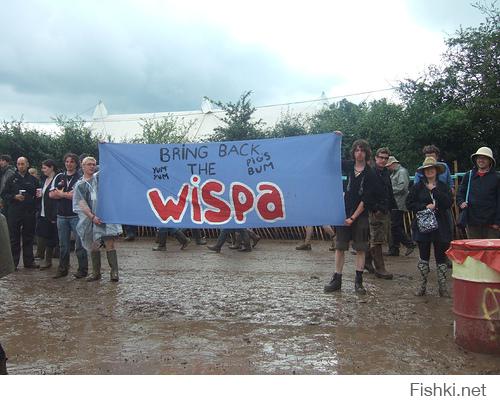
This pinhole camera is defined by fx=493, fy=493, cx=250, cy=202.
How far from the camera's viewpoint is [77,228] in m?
7.34

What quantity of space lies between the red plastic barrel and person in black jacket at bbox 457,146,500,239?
82.0 inches

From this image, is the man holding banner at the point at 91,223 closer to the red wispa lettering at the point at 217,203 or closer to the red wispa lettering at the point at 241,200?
the red wispa lettering at the point at 217,203

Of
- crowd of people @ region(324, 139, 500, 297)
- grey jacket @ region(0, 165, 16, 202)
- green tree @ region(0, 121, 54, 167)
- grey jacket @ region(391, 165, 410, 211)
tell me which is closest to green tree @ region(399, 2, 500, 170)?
grey jacket @ region(391, 165, 410, 211)

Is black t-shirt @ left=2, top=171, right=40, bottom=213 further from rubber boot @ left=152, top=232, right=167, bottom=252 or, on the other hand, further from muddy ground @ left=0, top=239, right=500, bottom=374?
rubber boot @ left=152, top=232, right=167, bottom=252

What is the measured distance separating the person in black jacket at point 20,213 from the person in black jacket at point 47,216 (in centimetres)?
17

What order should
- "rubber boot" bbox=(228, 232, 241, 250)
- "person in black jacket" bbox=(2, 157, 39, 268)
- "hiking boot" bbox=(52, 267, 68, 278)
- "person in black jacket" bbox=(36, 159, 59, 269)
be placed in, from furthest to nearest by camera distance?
"rubber boot" bbox=(228, 232, 241, 250) < "person in black jacket" bbox=(2, 157, 39, 268) < "person in black jacket" bbox=(36, 159, 59, 269) < "hiking boot" bbox=(52, 267, 68, 278)

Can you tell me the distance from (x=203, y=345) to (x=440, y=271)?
3331 mm

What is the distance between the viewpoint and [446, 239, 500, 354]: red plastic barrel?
414 cm

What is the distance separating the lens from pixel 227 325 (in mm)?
5109

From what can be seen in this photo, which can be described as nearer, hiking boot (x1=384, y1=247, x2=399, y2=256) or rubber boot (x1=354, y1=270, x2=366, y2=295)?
rubber boot (x1=354, y1=270, x2=366, y2=295)

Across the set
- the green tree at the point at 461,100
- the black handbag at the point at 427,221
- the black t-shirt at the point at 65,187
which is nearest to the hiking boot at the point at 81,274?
the black t-shirt at the point at 65,187

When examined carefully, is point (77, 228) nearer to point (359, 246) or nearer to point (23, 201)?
point (23, 201)

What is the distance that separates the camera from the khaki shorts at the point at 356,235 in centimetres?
630

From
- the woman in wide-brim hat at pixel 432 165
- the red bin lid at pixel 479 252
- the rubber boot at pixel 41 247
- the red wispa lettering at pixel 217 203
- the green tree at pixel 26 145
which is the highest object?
the green tree at pixel 26 145
